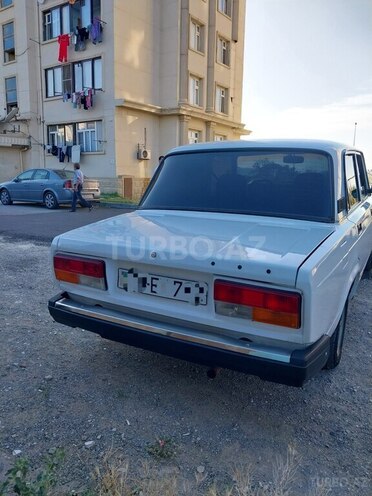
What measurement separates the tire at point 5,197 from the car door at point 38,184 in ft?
5.15

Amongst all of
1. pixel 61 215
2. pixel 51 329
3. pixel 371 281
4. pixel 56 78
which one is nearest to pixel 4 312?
pixel 51 329

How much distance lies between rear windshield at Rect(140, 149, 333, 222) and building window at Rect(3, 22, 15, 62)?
78.2 feet

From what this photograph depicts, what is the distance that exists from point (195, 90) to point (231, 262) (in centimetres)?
2340

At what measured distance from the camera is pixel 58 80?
69.4 ft

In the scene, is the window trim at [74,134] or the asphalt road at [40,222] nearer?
the asphalt road at [40,222]

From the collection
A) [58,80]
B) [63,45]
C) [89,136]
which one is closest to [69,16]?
[63,45]

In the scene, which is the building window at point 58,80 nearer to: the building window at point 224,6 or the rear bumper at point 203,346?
the building window at point 224,6

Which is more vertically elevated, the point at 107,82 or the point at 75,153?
Answer: the point at 107,82

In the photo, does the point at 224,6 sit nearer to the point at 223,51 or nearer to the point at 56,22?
the point at 223,51

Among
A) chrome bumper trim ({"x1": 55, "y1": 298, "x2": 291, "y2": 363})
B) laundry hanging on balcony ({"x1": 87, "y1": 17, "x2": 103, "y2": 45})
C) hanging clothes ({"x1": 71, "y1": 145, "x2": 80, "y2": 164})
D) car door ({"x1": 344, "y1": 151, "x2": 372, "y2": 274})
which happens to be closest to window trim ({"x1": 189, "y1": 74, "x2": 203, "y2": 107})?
laundry hanging on balcony ({"x1": 87, "y1": 17, "x2": 103, "y2": 45})

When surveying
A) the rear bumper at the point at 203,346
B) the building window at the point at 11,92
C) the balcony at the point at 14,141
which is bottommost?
the rear bumper at the point at 203,346

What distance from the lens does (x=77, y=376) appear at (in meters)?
2.98

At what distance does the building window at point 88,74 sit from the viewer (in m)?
19.5

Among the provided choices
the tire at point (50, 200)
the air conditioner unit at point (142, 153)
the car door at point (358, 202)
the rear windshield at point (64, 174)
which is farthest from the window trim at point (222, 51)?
the car door at point (358, 202)
